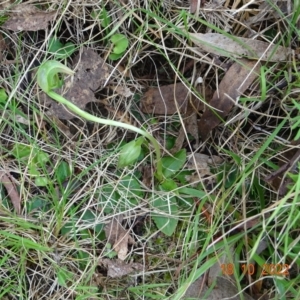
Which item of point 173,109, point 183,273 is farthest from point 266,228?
point 173,109

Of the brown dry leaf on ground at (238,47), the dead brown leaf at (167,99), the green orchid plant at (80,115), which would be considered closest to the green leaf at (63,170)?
the green orchid plant at (80,115)

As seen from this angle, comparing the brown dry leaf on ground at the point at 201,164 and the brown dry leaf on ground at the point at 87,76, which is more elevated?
the brown dry leaf on ground at the point at 87,76

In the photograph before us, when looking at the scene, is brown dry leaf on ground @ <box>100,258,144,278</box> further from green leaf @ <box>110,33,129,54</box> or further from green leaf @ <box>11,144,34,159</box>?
green leaf @ <box>110,33,129,54</box>

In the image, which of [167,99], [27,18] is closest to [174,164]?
[167,99]

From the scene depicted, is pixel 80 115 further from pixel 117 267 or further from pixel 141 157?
pixel 117 267

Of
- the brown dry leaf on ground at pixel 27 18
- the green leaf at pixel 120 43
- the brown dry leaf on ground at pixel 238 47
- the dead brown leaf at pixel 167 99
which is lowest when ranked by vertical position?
the dead brown leaf at pixel 167 99

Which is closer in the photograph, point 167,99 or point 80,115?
point 80,115

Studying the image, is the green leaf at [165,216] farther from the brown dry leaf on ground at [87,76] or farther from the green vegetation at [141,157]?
the brown dry leaf on ground at [87,76]
